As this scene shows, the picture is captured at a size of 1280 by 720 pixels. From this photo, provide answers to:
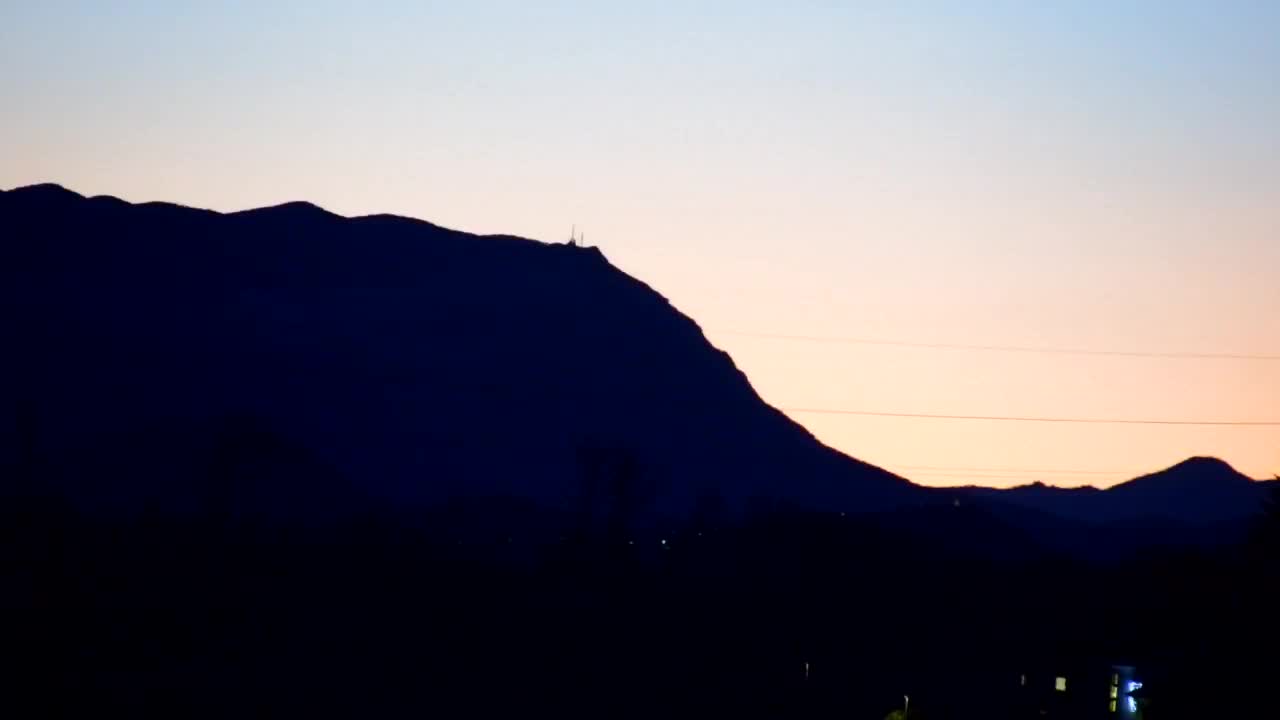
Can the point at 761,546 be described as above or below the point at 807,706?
above

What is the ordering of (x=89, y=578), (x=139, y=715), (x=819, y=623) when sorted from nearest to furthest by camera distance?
(x=139, y=715) → (x=89, y=578) → (x=819, y=623)

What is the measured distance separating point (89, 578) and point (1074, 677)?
4231 cm

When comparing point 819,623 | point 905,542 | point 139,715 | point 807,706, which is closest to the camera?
point 139,715

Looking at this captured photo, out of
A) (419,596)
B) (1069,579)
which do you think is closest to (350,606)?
(419,596)

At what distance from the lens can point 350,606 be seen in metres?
87.0

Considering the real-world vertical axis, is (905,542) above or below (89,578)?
above

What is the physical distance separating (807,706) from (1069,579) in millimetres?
50651

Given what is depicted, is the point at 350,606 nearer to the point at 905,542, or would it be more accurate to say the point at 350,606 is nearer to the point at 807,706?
the point at 807,706

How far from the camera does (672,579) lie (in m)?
114

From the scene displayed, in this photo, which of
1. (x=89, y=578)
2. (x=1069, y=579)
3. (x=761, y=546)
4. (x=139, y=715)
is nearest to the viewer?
(x=139, y=715)

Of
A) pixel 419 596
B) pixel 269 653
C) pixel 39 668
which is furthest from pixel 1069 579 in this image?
pixel 39 668

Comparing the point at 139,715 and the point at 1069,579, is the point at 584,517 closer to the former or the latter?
the point at 1069,579

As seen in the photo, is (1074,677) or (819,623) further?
(819,623)

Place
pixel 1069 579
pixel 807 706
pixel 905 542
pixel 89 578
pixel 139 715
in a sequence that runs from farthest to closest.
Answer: pixel 905 542
pixel 1069 579
pixel 89 578
pixel 807 706
pixel 139 715
